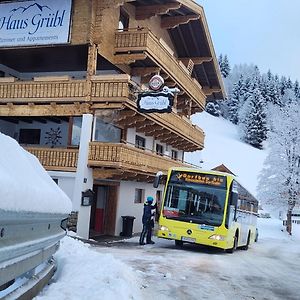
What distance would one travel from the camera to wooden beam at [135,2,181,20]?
2408 cm

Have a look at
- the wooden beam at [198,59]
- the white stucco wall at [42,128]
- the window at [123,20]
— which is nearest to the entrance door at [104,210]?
the white stucco wall at [42,128]

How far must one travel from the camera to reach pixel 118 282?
7223 millimetres

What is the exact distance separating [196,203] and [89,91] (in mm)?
7104

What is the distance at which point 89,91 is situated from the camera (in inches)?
834

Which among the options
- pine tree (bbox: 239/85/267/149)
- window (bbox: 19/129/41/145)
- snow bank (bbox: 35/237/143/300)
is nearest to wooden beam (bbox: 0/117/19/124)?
window (bbox: 19/129/41/145)

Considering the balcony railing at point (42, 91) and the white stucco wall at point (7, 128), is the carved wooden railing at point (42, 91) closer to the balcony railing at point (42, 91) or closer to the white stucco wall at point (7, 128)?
the balcony railing at point (42, 91)

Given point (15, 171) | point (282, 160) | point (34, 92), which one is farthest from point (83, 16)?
point (282, 160)

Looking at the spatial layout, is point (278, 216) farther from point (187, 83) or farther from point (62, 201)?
point (62, 201)

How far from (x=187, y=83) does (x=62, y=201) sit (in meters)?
25.7

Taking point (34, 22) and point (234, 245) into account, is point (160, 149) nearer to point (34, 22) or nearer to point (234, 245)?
point (34, 22)

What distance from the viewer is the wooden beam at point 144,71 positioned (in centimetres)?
2502

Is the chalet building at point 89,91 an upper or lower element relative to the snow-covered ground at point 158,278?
upper

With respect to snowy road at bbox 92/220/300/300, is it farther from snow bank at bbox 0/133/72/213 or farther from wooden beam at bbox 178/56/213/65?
wooden beam at bbox 178/56/213/65

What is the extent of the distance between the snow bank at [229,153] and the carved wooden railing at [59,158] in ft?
164
